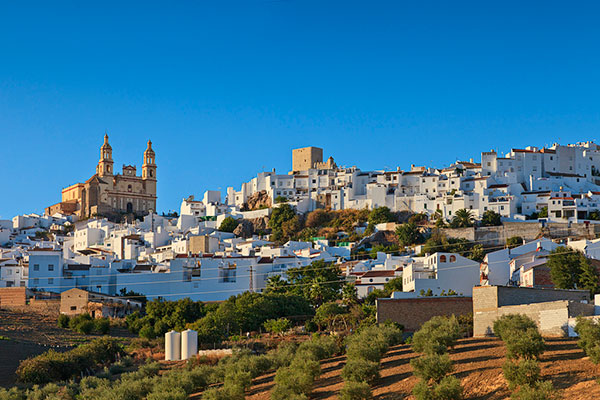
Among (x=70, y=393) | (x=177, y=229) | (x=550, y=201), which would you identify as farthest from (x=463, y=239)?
(x=70, y=393)

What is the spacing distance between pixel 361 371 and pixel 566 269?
27.2 metres

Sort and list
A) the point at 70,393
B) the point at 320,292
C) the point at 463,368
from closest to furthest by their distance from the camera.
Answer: the point at 463,368, the point at 70,393, the point at 320,292

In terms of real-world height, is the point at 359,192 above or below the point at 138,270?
above

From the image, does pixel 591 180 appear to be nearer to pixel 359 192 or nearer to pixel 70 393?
pixel 359 192

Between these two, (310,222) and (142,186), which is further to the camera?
(142,186)

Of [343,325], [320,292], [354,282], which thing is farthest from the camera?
[354,282]

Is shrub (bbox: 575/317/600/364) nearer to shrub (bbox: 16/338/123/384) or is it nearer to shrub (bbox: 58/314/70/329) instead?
shrub (bbox: 16/338/123/384)

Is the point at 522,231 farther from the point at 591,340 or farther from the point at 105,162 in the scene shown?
the point at 105,162

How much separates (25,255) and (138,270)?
1448 centimetres

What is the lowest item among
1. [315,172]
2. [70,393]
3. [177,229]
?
[70,393]

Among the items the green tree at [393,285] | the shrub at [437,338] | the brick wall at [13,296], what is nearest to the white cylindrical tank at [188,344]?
the shrub at [437,338]

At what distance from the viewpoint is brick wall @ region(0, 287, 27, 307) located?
198ft

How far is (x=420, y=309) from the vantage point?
111ft

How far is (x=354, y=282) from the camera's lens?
61.0m
